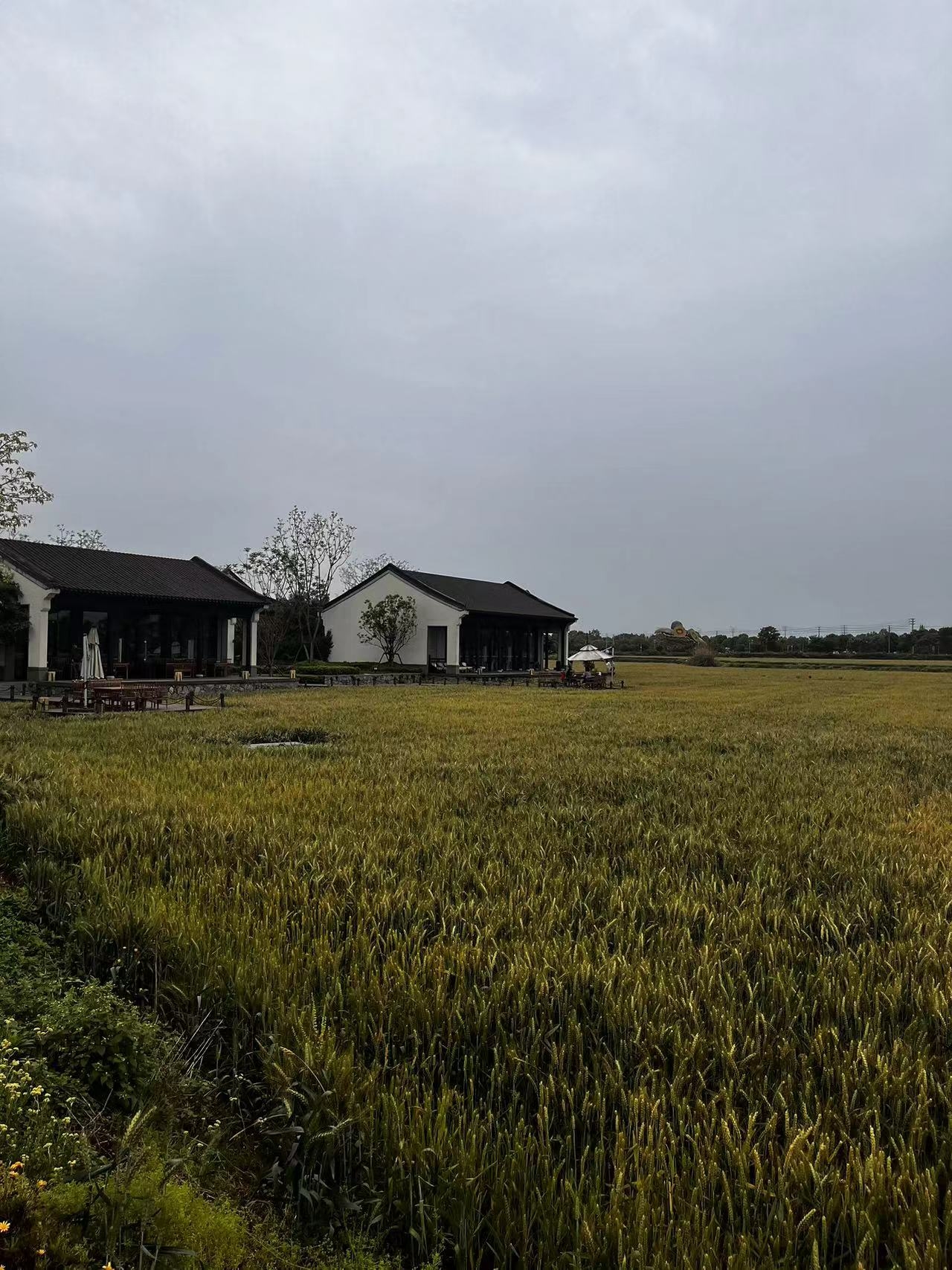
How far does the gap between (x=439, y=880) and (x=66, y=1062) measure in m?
1.86

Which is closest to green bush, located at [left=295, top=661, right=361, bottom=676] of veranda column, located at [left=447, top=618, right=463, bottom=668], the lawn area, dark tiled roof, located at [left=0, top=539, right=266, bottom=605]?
dark tiled roof, located at [left=0, top=539, right=266, bottom=605]

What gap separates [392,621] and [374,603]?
2580 mm

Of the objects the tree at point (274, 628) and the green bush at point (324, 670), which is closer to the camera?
the green bush at point (324, 670)

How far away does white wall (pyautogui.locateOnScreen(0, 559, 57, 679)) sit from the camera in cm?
2338

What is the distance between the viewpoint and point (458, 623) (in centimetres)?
3594

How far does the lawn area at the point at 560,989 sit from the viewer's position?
5.26ft

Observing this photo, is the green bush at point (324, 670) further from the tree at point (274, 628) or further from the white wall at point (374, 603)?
the tree at point (274, 628)

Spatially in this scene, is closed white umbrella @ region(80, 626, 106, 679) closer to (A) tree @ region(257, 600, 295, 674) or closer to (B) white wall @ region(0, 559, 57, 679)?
(B) white wall @ region(0, 559, 57, 679)

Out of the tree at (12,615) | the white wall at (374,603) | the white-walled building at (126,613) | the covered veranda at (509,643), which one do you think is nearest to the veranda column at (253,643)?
the white-walled building at (126,613)

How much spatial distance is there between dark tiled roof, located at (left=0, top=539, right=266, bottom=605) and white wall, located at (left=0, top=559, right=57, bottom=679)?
0.31 meters

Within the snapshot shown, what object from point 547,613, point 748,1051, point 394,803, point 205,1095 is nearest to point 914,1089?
point 748,1051

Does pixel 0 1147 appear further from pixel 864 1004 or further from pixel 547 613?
pixel 547 613

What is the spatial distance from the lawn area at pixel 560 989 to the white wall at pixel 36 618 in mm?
19918

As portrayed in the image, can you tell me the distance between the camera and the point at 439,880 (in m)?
3.69
